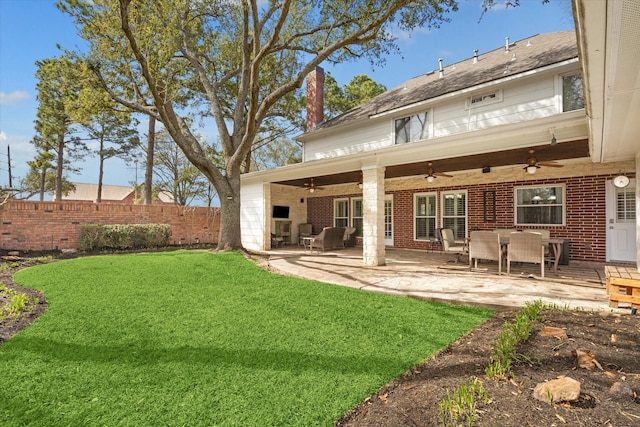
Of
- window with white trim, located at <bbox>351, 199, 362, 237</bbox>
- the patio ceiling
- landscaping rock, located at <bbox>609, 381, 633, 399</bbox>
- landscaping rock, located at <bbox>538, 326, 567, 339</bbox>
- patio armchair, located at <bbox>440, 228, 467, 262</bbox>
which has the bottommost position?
landscaping rock, located at <bbox>609, 381, 633, 399</bbox>

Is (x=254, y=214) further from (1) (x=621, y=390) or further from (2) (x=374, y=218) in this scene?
(1) (x=621, y=390)

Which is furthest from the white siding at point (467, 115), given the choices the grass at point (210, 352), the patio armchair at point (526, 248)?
the grass at point (210, 352)

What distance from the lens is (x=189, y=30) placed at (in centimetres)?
1052

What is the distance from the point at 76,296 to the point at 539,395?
18.9 feet

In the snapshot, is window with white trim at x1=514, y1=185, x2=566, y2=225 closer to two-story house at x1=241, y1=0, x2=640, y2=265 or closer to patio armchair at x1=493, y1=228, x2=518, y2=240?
two-story house at x1=241, y1=0, x2=640, y2=265

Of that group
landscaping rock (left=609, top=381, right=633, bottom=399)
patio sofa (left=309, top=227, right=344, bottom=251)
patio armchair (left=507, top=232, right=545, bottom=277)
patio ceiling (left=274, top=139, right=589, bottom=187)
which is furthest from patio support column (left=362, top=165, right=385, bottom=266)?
landscaping rock (left=609, top=381, right=633, bottom=399)

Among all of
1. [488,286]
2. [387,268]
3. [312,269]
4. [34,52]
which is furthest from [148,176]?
[488,286]

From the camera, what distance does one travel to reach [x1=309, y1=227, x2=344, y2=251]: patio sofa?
34.3 ft

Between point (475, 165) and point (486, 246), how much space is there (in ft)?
10.2

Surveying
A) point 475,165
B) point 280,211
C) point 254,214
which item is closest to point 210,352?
point 475,165

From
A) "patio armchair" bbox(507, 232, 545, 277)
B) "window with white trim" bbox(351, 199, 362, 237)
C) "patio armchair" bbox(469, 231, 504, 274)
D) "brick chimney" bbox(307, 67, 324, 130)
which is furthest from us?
"brick chimney" bbox(307, 67, 324, 130)

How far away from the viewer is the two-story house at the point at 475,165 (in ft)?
21.3

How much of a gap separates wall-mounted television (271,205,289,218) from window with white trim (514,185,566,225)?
336 inches

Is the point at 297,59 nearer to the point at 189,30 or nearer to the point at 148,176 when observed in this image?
the point at 189,30
